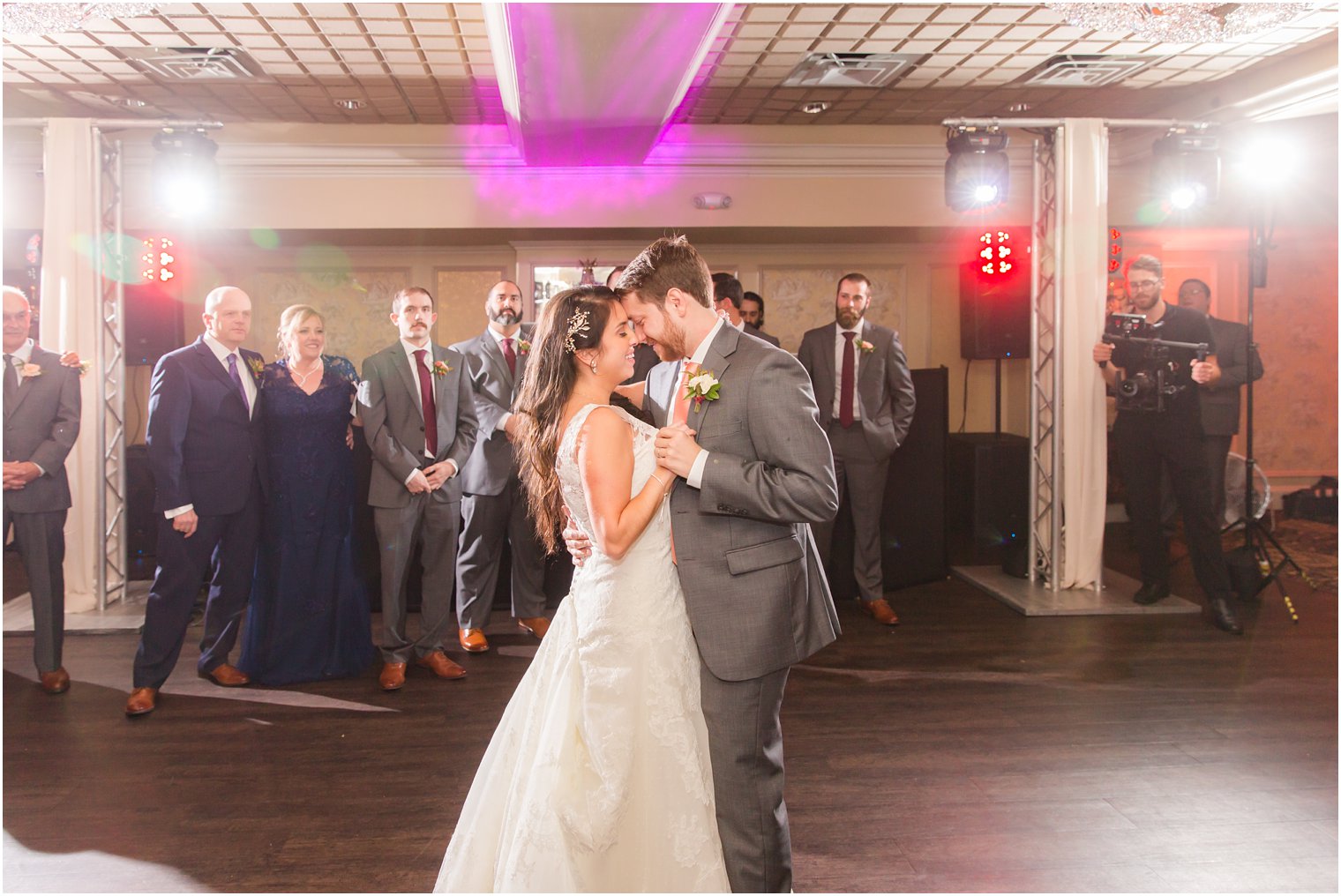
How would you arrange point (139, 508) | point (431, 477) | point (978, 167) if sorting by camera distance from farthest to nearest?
point (139, 508) → point (978, 167) → point (431, 477)

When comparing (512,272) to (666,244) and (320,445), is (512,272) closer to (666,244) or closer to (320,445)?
(320,445)

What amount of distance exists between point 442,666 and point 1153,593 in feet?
13.4

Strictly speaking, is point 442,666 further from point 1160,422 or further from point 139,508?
point 1160,422

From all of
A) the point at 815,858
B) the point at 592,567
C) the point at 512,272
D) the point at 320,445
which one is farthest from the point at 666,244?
the point at 512,272

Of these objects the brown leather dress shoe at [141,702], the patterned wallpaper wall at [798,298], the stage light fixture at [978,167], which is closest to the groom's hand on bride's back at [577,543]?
the brown leather dress shoe at [141,702]

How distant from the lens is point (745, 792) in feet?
7.09

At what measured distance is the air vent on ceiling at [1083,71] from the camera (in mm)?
5789

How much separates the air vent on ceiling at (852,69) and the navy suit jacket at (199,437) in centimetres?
371

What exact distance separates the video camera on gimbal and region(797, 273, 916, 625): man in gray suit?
3.98 ft

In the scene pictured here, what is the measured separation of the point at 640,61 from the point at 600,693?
9.61 ft

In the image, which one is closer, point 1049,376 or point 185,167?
point 185,167

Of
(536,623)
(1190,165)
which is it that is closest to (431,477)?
(536,623)

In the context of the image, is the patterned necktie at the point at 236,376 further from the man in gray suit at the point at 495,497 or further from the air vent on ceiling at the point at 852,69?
the air vent on ceiling at the point at 852,69

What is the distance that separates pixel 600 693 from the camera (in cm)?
222
